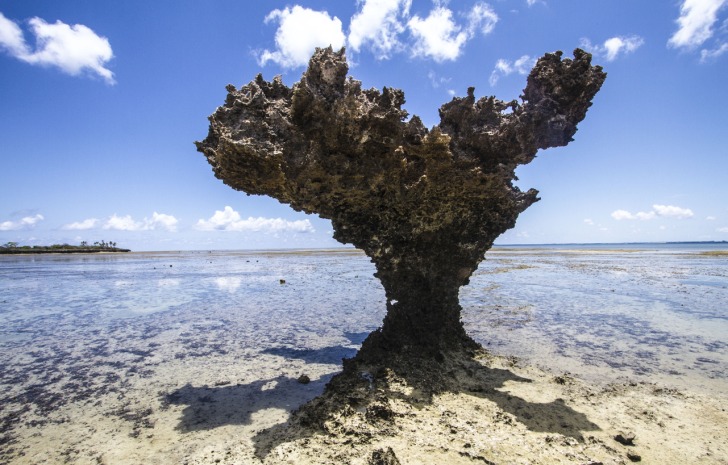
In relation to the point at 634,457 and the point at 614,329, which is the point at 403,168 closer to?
the point at 634,457

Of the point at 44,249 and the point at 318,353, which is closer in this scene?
the point at 318,353

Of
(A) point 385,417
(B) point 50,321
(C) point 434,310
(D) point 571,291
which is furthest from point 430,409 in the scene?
(D) point 571,291

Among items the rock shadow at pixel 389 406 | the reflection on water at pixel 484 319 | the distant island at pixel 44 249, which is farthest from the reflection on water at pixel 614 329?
the distant island at pixel 44 249

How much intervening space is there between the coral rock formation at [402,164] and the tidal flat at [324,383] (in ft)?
6.27

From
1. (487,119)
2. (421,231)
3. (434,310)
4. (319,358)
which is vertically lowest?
(319,358)

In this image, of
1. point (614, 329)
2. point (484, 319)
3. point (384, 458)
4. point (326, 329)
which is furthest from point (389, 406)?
point (614, 329)

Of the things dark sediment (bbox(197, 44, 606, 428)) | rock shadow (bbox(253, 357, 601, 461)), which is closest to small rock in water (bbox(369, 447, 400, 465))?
rock shadow (bbox(253, 357, 601, 461))

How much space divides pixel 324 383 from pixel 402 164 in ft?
14.4

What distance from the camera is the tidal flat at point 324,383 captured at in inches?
175

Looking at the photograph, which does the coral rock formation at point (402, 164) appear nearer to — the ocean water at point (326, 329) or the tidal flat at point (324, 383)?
the tidal flat at point (324, 383)

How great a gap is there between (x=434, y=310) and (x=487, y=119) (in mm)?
3692

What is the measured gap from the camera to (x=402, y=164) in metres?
5.89

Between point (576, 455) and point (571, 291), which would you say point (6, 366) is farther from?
point (571, 291)

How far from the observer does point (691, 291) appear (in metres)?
17.7
